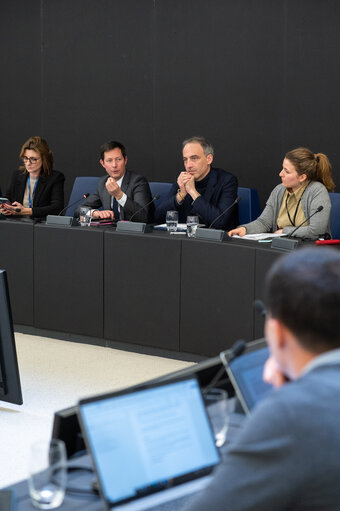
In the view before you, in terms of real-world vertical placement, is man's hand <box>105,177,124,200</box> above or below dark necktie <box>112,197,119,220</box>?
above

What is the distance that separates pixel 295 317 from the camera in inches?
41.9

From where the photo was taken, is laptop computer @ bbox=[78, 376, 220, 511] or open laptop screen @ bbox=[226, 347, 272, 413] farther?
open laptop screen @ bbox=[226, 347, 272, 413]

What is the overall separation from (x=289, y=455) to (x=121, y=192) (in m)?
4.02

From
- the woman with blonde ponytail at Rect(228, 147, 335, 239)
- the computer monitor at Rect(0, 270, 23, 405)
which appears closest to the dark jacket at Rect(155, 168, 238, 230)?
the woman with blonde ponytail at Rect(228, 147, 335, 239)

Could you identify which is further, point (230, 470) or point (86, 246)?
point (86, 246)

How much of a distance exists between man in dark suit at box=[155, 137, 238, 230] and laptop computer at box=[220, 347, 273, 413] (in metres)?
3.02

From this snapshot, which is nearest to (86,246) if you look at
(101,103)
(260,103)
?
(260,103)

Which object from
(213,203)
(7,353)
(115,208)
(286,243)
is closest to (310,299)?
(7,353)

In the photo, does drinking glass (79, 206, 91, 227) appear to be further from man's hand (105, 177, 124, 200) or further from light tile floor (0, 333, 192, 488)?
light tile floor (0, 333, 192, 488)

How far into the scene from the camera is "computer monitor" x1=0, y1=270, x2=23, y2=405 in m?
2.83

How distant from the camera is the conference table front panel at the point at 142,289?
14.2 ft

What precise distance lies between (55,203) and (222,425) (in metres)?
4.01

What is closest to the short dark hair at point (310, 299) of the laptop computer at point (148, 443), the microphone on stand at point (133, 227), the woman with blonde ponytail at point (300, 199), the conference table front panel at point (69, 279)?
the laptop computer at point (148, 443)

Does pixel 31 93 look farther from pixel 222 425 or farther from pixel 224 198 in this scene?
pixel 222 425
